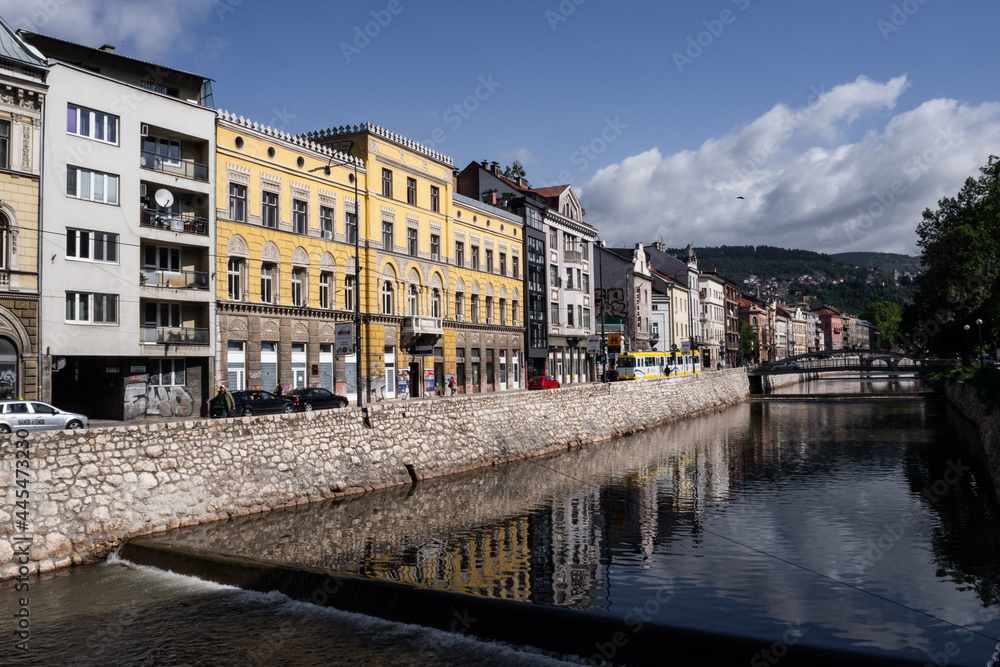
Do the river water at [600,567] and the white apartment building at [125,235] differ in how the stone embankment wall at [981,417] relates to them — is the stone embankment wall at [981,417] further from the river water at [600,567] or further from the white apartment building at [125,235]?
the white apartment building at [125,235]

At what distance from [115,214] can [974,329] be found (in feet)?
252

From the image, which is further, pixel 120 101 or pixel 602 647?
pixel 120 101

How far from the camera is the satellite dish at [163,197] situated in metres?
38.7

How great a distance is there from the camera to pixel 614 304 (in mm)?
90938

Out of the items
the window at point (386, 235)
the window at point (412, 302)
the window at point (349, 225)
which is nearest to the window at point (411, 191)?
the window at point (386, 235)

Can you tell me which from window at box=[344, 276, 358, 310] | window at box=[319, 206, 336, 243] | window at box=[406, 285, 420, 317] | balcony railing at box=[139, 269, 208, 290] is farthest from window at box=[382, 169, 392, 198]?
balcony railing at box=[139, 269, 208, 290]

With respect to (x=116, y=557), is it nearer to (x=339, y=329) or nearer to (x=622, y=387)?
(x=339, y=329)

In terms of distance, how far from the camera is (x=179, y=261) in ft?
134

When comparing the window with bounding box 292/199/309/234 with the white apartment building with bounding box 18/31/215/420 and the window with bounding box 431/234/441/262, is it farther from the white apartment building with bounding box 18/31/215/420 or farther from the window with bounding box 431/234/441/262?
the window with bounding box 431/234/441/262

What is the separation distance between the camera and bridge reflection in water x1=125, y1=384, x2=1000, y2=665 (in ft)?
43.4

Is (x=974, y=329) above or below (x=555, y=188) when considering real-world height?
below

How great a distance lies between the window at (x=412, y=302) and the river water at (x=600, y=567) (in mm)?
23471

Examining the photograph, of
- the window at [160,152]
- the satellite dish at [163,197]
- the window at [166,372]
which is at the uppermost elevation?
the window at [160,152]

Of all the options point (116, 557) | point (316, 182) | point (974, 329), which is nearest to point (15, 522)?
point (116, 557)
